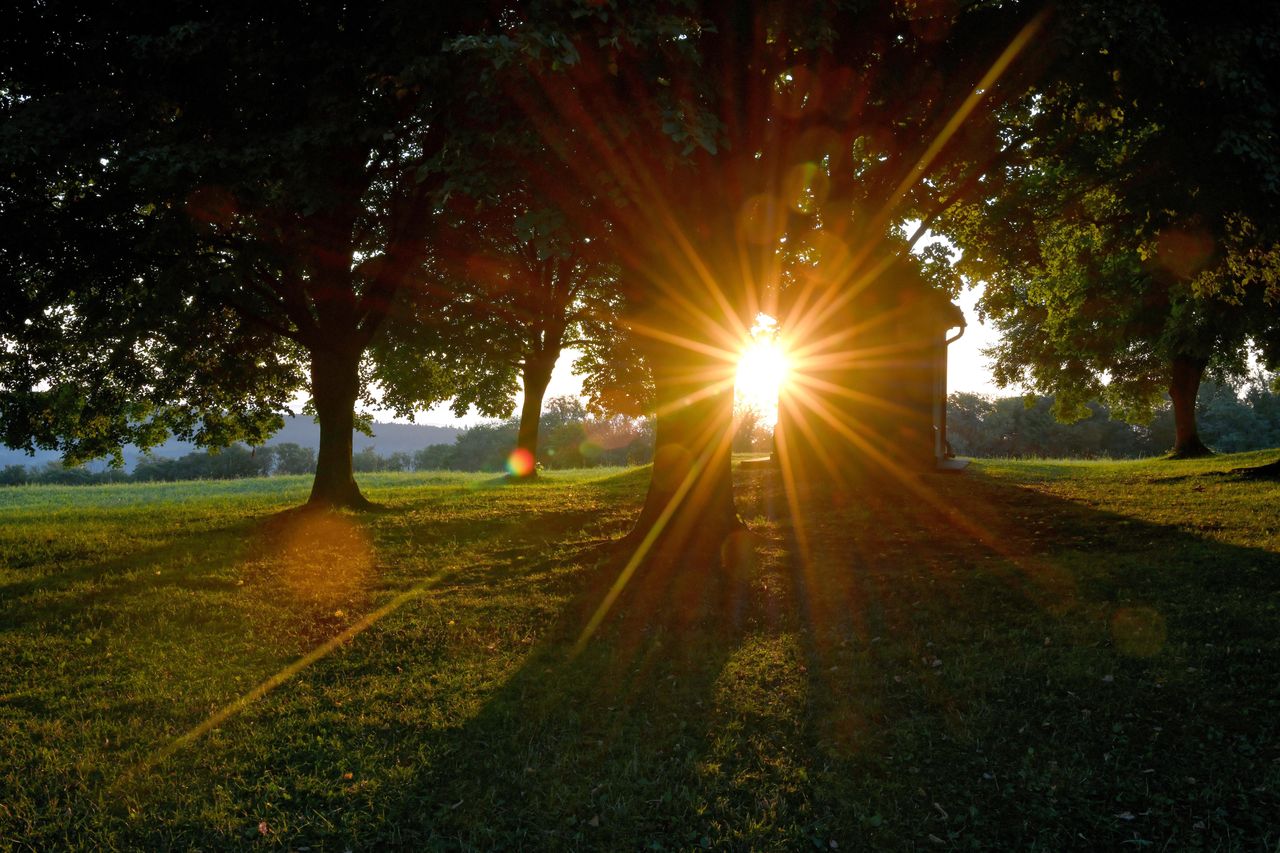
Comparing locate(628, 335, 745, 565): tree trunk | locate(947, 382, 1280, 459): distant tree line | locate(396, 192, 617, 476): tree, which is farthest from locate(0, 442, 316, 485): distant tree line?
locate(947, 382, 1280, 459): distant tree line

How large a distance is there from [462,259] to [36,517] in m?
12.6

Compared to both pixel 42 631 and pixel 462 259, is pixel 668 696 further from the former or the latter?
pixel 462 259

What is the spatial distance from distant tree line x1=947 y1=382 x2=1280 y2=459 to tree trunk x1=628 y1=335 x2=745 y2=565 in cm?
6147

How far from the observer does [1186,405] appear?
3362cm

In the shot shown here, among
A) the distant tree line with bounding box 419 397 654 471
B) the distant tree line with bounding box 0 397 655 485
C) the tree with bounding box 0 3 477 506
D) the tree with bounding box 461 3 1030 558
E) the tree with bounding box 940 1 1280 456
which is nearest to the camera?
the tree with bounding box 940 1 1280 456

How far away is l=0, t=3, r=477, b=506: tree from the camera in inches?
373

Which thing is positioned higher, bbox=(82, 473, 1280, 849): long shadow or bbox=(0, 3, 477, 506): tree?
bbox=(0, 3, 477, 506): tree

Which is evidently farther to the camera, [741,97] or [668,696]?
[741,97]

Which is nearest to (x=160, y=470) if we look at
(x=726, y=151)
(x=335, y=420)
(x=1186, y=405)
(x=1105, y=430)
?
(x=335, y=420)

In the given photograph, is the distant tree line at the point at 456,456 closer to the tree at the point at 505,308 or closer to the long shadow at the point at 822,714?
the tree at the point at 505,308

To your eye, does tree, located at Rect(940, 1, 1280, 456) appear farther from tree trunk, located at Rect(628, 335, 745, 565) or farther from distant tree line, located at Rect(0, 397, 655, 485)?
distant tree line, located at Rect(0, 397, 655, 485)

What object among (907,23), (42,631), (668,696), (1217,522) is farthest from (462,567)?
(1217,522)

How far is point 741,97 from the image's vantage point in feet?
34.9

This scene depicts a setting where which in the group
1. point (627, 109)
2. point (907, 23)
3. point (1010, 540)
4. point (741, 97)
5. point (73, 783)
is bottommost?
point (73, 783)
